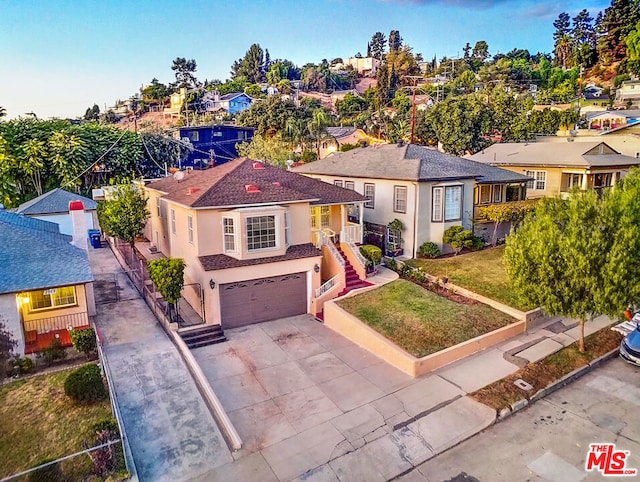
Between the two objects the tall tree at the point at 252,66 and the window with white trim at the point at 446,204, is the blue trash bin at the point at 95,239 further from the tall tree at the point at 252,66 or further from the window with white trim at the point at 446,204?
the tall tree at the point at 252,66

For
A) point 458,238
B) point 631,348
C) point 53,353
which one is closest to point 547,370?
point 631,348

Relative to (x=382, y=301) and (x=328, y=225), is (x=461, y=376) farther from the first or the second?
(x=328, y=225)

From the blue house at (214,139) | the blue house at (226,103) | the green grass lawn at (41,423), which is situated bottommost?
the green grass lawn at (41,423)

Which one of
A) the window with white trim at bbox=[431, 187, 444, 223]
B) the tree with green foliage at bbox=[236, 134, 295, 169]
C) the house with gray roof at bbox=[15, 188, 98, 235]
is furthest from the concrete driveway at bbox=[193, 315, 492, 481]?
the tree with green foliage at bbox=[236, 134, 295, 169]

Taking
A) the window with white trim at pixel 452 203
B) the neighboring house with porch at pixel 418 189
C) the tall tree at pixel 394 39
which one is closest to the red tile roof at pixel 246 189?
the neighboring house with porch at pixel 418 189

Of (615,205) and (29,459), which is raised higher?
(615,205)

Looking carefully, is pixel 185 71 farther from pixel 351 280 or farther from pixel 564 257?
pixel 564 257

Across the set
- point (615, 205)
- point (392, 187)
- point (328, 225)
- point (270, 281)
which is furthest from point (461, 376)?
point (392, 187)
